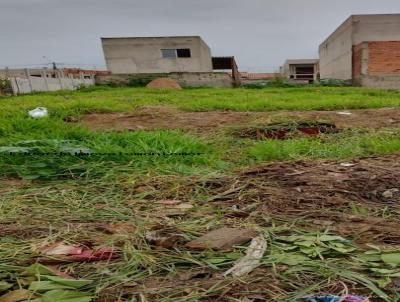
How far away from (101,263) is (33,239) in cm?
42

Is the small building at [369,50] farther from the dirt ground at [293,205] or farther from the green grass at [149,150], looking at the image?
the dirt ground at [293,205]

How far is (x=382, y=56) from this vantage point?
16812 mm

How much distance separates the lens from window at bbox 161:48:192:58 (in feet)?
73.3

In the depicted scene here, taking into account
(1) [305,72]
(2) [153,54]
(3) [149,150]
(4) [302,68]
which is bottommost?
(1) [305,72]

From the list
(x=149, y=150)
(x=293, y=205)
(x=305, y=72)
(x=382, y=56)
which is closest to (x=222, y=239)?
(x=293, y=205)

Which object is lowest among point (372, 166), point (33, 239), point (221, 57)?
point (372, 166)

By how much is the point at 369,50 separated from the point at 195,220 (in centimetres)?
1776

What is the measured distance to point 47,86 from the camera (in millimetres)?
16984

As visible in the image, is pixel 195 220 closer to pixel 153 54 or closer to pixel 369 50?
pixel 369 50

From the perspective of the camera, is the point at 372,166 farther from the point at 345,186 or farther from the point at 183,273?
the point at 183,273

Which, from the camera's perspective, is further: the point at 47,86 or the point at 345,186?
the point at 47,86

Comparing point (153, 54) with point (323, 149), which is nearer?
point (323, 149)

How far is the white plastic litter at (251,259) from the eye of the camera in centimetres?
123

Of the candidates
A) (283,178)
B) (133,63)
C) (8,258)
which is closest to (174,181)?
(283,178)
